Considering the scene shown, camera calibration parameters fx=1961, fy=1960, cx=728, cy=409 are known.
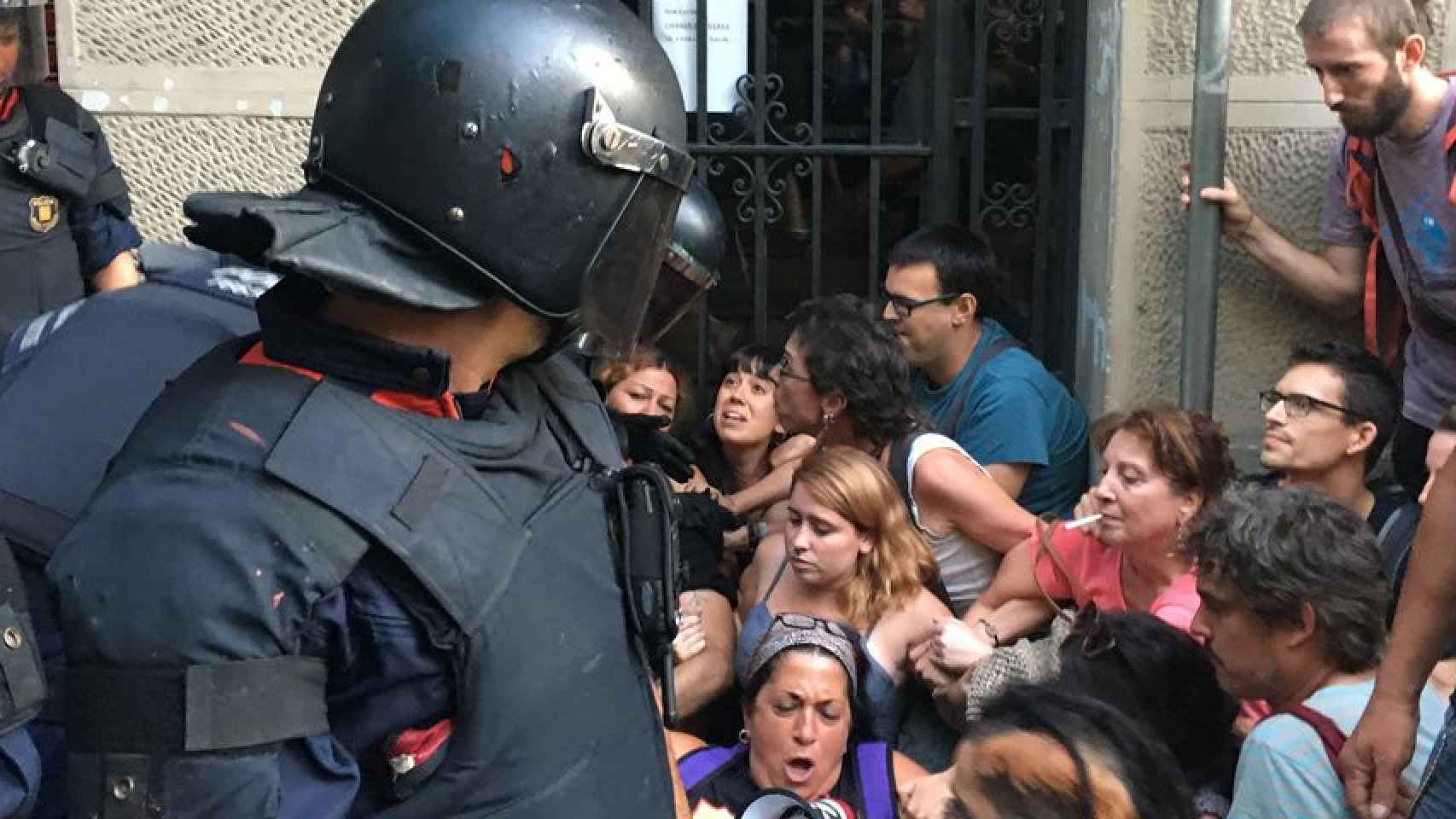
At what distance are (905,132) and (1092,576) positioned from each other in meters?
1.47

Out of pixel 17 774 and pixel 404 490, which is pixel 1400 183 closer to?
pixel 404 490

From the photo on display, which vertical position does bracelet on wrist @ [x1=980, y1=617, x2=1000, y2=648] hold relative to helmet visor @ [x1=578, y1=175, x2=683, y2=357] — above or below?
below

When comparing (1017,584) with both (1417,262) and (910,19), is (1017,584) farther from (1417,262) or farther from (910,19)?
(910,19)

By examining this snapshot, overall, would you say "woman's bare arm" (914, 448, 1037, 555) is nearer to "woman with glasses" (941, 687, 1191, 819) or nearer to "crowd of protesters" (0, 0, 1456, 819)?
"crowd of protesters" (0, 0, 1456, 819)

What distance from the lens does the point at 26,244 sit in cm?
456

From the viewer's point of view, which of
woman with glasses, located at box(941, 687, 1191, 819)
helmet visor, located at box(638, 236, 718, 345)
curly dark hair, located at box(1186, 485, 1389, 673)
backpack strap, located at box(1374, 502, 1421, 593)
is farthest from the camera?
backpack strap, located at box(1374, 502, 1421, 593)

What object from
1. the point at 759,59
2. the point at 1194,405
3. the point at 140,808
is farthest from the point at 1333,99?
the point at 140,808

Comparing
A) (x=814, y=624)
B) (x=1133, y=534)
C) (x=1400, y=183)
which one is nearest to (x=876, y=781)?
(x=814, y=624)

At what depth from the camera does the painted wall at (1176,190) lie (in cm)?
462

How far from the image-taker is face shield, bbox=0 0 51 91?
14.2 ft

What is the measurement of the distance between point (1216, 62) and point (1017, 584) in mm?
1255

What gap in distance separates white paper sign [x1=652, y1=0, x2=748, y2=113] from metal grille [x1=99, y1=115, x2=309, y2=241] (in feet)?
3.12

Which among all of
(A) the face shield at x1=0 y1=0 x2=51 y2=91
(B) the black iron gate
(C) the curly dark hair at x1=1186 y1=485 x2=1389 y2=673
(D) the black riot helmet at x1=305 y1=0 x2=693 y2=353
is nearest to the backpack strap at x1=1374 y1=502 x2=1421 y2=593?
(C) the curly dark hair at x1=1186 y1=485 x2=1389 y2=673

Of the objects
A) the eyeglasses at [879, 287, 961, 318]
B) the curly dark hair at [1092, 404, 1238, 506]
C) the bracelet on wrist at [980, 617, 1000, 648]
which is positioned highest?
the eyeglasses at [879, 287, 961, 318]
